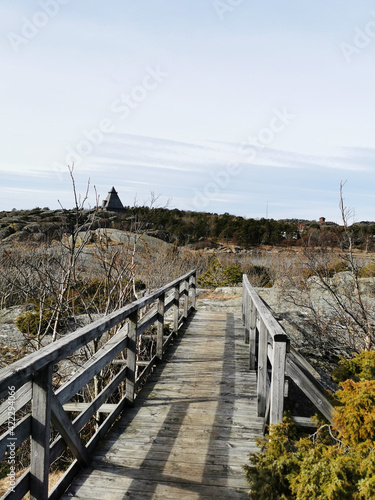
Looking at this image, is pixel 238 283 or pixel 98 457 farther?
pixel 238 283

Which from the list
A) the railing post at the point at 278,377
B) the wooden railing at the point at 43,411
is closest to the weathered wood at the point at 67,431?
the wooden railing at the point at 43,411

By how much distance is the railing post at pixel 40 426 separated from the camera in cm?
245

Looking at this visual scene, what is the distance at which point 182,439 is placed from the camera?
387 cm

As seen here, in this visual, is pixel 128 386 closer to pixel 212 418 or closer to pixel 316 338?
pixel 212 418

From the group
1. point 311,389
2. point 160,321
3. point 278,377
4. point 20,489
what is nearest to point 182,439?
point 278,377

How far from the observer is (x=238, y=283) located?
19.3m

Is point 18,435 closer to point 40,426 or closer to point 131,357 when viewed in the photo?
point 40,426

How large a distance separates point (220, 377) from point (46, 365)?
12.3 feet

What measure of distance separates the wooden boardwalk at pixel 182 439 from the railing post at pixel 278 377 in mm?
481

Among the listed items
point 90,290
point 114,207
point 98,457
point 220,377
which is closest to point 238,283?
point 90,290

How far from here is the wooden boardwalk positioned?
307 centimetres

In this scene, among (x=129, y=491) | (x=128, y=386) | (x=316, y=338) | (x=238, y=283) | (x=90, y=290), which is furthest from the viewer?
(x=238, y=283)

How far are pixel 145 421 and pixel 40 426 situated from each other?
2024 mm

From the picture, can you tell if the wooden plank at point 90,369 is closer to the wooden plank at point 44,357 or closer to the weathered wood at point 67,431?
the weathered wood at point 67,431
